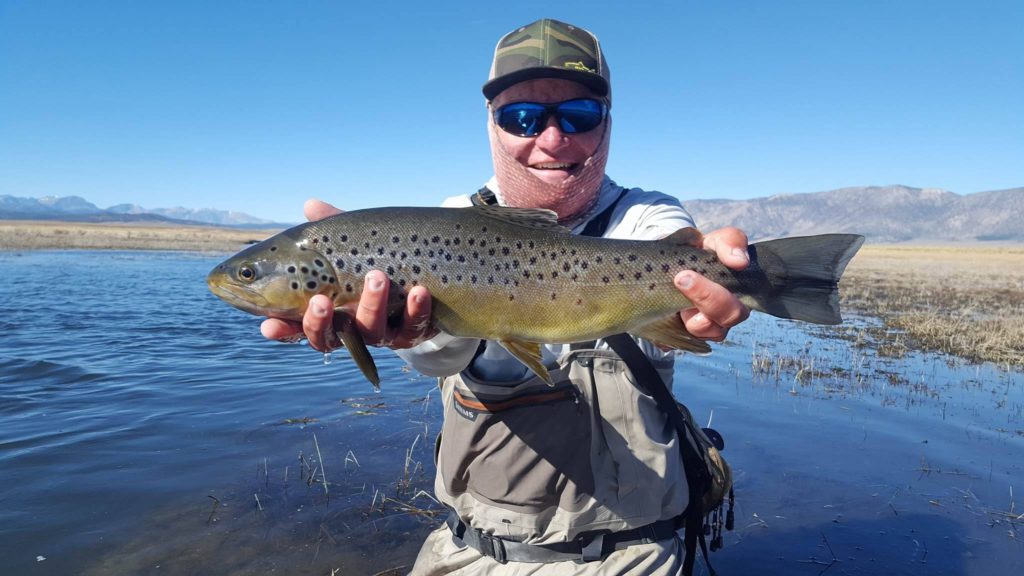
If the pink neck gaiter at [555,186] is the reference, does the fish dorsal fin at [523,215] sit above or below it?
below

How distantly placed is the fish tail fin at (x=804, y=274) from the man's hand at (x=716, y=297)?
0.14m

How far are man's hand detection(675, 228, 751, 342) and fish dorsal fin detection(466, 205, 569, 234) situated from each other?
83 cm

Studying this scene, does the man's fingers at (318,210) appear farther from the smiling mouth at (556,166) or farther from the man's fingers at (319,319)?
the smiling mouth at (556,166)

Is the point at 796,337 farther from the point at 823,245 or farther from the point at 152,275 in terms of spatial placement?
the point at 152,275

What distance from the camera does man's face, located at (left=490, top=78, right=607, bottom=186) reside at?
3.90 m

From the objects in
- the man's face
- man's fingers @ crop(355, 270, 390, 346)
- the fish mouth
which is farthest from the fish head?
the man's face

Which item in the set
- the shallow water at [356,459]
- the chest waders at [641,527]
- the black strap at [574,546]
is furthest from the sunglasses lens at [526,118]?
the shallow water at [356,459]

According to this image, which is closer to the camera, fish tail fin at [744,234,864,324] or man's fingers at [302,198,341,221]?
fish tail fin at [744,234,864,324]

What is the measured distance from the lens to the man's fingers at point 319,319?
120 inches

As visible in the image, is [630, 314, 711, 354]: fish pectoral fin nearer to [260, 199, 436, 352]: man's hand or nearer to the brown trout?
the brown trout

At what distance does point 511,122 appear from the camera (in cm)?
401

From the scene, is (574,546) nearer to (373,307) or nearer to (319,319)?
(373,307)

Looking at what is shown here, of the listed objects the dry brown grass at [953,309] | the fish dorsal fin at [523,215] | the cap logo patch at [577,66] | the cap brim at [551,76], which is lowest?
the dry brown grass at [953,309]

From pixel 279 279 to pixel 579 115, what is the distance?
7.31ft
